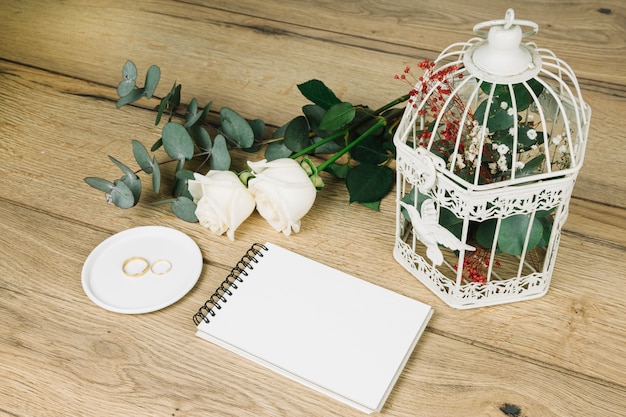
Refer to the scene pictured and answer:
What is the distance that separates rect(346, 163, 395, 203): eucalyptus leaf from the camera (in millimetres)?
1103

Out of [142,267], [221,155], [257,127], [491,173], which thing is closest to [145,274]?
[142,267]

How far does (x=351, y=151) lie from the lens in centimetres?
115

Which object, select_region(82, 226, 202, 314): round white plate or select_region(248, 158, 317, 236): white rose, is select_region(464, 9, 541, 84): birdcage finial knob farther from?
select_region(82, 226, 202, 314): round white plate

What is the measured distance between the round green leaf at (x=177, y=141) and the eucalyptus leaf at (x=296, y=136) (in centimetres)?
16

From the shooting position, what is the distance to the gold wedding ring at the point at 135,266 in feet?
3.40

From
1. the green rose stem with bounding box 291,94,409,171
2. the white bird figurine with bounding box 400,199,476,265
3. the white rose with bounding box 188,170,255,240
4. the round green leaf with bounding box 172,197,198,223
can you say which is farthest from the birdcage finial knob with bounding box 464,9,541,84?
the round green leaf with bounding box 172,197,198,223

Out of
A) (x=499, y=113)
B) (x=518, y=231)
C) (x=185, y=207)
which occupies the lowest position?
(x=185, y=207)

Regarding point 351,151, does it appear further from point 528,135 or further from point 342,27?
point 342,27

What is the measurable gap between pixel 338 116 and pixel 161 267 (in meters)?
0.36

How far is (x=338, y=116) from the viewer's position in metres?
1.07

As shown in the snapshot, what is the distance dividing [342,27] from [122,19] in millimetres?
524

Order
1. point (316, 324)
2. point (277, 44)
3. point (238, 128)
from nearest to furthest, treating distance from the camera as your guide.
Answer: point (316, 324) < point (238, 128) < point (277, 44)

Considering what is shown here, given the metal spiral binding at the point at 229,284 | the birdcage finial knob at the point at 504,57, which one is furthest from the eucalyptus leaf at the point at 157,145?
the birdcage finial knob at the point at 504,57

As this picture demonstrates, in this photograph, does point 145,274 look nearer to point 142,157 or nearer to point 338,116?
point 142,157
